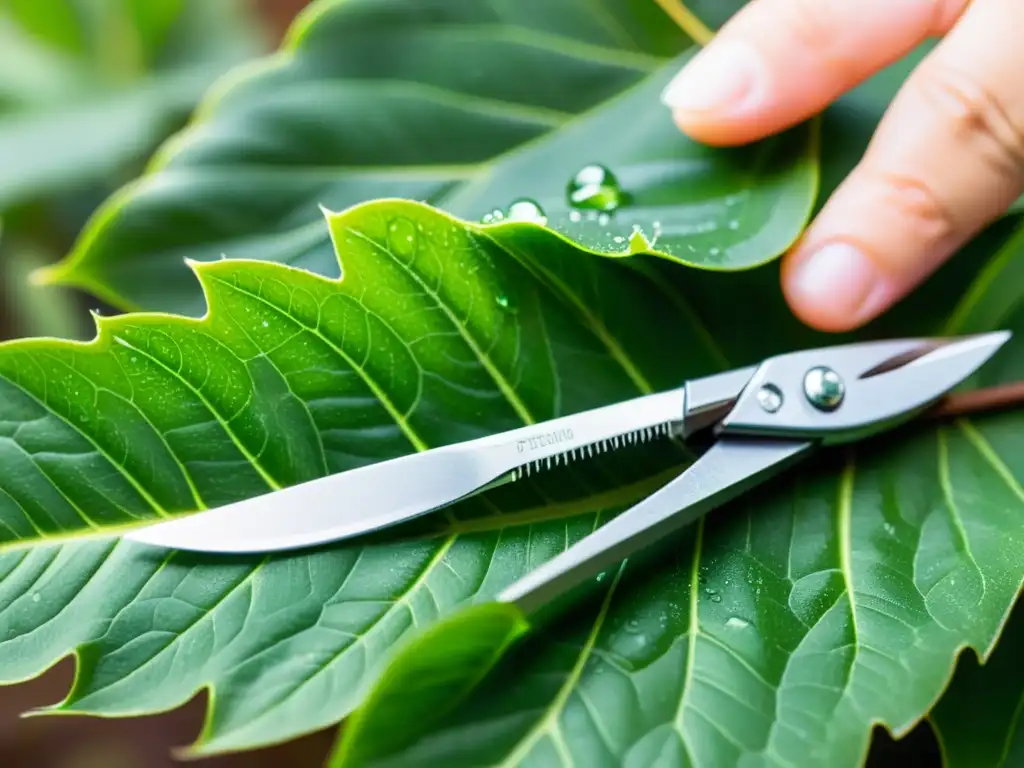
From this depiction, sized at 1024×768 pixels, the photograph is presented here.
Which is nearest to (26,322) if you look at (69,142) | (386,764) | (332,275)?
(69,142)

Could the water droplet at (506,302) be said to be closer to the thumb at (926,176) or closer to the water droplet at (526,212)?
the water droplet at (526,212)

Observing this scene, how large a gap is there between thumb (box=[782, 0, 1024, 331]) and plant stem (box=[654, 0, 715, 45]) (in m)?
0.16

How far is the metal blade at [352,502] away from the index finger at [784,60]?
0.24m

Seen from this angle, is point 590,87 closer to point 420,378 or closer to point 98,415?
point 420,378

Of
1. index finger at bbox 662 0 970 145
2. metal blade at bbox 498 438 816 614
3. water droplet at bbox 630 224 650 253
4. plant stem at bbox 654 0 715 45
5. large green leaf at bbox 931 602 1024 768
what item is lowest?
large green leaf at bbox 931 602 1024 768

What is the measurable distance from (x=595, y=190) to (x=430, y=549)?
0.79ft

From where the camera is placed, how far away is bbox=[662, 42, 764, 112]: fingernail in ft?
1.60

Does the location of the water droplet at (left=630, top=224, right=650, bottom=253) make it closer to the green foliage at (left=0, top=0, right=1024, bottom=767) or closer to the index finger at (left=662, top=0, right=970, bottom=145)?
the green foliage at (left=0, top=0, right=1024, bottom=767)

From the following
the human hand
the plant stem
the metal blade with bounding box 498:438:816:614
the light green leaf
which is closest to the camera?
the metal blade with bounding box 498:438:816:614

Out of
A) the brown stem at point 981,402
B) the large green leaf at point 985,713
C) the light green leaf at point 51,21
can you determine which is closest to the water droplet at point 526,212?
the brown stem at point 981,402

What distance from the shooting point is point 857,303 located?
18.5 inches

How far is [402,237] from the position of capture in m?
0.40

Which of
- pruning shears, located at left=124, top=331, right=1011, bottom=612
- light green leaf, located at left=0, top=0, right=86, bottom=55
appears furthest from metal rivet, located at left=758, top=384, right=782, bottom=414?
light green leaf, located at left=0, top=0, right=86, bottom=55

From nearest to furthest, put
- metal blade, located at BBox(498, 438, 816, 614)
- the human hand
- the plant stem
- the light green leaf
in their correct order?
metal blade, located at BBox(498, 438, 816, 614)
the human hand
the plant stem
the light green leaf
